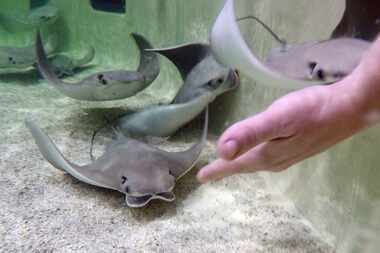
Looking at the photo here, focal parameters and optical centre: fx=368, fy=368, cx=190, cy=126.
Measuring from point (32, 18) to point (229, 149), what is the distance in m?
5.34

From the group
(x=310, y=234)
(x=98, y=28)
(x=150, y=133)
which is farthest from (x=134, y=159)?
(x=98, y=28)

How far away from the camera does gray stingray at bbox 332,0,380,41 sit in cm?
169

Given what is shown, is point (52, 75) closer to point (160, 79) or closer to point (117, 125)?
point (117, 125)

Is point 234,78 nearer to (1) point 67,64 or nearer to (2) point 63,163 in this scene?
(2) point 63,163

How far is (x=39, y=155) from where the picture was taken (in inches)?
95.5

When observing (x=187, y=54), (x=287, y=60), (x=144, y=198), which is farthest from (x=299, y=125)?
(x=187, y=54)

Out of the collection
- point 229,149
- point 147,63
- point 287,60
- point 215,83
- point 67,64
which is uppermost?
point 229,149

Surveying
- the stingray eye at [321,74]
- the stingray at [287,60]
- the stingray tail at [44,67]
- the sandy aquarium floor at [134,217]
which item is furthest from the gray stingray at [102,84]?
the stingray eye at [321,74]

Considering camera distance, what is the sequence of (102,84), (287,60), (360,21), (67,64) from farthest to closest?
(67,64) < (102,84) < (360,21) < (287,60)

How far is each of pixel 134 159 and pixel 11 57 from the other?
2891mm

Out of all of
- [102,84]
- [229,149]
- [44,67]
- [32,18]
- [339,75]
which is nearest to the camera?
[229,149]

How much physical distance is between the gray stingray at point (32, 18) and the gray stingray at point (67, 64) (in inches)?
37.1

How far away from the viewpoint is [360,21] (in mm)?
1717

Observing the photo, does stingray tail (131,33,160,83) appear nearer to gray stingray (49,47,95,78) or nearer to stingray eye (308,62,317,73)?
gray stingray (49,47,95,78)
